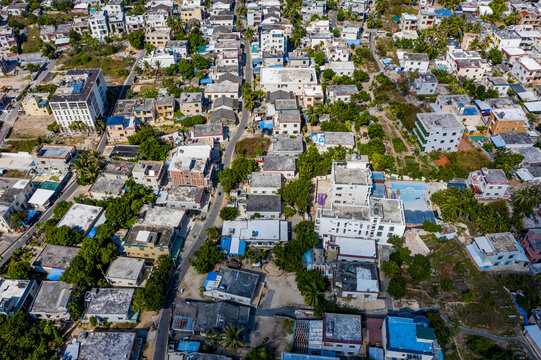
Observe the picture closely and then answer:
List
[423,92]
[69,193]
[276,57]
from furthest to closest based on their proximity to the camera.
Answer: [276,57]
[423,92]
[69,193]

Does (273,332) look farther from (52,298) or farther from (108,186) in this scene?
(108,186)

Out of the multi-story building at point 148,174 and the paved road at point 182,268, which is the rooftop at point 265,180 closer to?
the paved road at point 182,268

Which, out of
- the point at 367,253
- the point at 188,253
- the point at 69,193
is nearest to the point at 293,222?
the point at 367,253

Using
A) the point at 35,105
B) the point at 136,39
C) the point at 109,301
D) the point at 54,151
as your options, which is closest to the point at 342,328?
the point at 109,301

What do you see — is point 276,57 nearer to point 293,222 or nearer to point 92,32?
point 293,222

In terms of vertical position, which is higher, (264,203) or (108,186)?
(264,203)

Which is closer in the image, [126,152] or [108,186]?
[108,186]

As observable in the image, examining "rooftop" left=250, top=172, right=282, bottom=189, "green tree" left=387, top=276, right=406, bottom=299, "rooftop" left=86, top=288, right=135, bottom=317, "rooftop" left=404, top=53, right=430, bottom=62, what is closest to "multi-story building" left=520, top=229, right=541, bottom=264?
"green tree" left=387, top=276, right=406, bottom=299
